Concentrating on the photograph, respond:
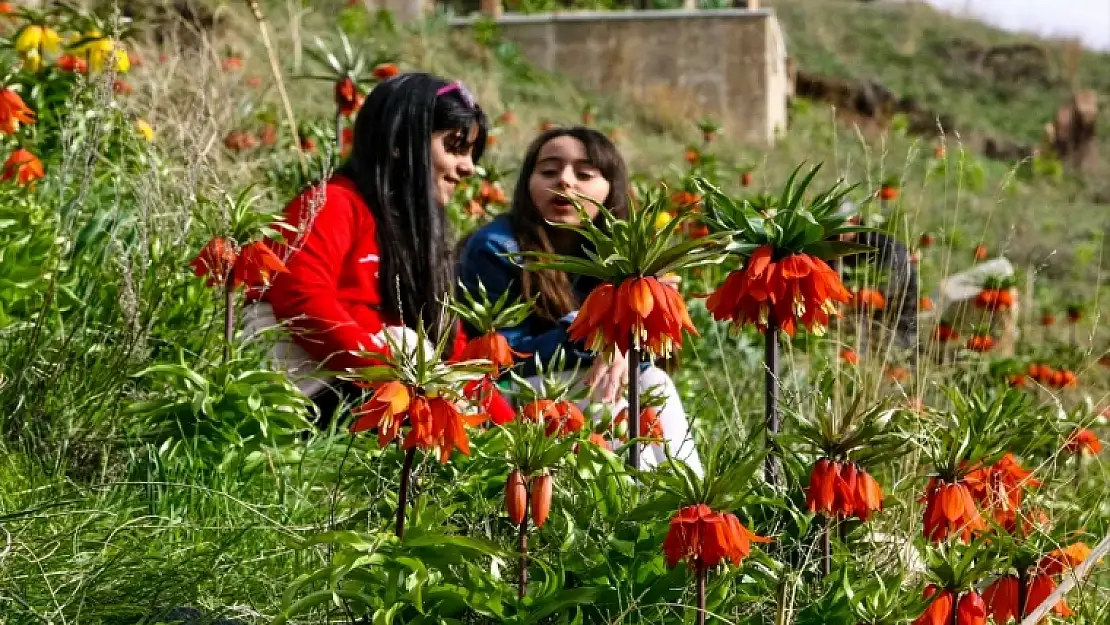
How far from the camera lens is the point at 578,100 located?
13148 millimetres

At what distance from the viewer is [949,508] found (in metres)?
2.00

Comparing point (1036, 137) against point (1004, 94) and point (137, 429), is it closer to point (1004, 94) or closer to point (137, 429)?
point (1004, 94)

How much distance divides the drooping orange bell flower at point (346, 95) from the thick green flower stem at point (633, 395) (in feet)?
9.40

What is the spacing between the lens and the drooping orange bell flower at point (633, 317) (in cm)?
190

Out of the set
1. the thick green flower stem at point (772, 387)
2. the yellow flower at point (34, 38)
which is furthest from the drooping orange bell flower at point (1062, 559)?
the yellow flower at point (34, 38)

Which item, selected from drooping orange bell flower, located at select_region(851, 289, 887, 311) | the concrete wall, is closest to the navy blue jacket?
drooping orange bell flower, located at select_region(851, 289, 887, 311)

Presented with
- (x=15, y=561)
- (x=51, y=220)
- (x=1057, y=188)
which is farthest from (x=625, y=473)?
(x=1057, y=188)

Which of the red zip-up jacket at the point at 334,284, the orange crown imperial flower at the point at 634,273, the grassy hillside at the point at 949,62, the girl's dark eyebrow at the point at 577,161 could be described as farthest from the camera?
the grassy hillside at the point at 949,62

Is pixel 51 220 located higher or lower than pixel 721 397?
higher

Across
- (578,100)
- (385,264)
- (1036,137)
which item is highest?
(385,264)

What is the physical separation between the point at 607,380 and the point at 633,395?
30.5 inches

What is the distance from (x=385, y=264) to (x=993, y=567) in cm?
199

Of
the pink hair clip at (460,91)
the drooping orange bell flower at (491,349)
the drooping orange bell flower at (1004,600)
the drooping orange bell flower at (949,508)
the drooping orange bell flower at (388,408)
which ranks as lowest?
the drooping orange bell flower at (1004,600)

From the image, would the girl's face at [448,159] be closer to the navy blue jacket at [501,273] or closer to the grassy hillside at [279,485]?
the navy blue jacket at [501,273]
